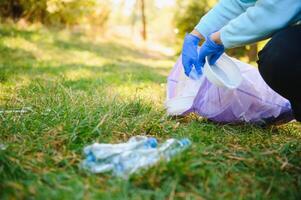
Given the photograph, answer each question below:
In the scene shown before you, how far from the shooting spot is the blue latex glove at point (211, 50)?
2137 millimetres

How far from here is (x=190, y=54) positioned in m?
2.36

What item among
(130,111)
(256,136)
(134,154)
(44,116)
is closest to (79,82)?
(130,111)

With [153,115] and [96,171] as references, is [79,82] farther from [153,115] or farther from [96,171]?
[96,171]

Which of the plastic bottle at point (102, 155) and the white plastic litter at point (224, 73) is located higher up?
the white plastic litter at point (224, 73)

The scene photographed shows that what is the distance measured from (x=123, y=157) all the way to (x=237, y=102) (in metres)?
1.04

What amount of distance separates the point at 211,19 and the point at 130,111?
2.34 ft

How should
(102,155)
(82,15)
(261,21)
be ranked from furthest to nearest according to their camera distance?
(82,15) < (261,21) < (102,155)

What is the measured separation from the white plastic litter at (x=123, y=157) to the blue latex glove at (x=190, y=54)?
0.80m

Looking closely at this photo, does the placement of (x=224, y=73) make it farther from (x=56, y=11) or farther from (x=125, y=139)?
(x=56, y=11)

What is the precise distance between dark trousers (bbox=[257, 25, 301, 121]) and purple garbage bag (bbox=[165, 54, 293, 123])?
0.41 metres

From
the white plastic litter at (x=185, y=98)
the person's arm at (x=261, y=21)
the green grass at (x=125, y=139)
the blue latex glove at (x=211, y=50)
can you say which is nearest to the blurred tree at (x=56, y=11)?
the white plastic litter at (x=185, y=98)

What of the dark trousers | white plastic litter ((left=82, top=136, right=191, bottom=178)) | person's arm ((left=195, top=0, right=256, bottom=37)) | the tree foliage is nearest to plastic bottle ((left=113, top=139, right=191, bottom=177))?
white plastic litter ((left=82, top=136, right=191, bottom=178))

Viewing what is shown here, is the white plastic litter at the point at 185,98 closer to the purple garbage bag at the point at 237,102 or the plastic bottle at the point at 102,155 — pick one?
the purple garbage bag at the point at 237,102

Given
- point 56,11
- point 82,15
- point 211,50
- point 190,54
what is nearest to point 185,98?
point 190,54
